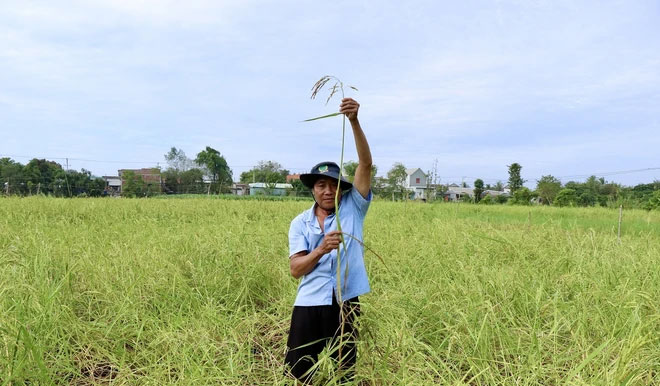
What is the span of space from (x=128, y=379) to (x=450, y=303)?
181 cm

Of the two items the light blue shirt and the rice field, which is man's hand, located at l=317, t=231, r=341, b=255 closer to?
the light blue shirt

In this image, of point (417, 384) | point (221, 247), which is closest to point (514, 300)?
point (417, 384)

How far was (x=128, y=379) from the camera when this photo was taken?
1.88 metres

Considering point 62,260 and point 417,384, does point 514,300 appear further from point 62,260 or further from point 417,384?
point 62,260

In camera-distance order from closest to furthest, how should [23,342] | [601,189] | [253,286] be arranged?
[23,342] → [253,286] → [601,189]

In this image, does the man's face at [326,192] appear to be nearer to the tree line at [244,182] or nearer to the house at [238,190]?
the tree line at [244,182]

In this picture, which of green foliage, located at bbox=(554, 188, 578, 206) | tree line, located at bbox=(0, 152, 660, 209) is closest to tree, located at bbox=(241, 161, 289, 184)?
tree line, located at bbox=(0, 152, 660, 209)

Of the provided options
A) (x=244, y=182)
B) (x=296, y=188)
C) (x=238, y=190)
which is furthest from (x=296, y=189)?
(x=244, y=182)

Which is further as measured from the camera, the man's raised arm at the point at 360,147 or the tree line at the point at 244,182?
the tree line at the point at 244,182

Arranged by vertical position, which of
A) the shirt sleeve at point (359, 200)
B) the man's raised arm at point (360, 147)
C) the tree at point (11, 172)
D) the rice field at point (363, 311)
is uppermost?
the tree at point (11, 172)

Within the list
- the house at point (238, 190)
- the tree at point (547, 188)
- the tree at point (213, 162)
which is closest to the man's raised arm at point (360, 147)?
the house at point (238, 190)

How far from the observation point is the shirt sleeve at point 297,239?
5.58 feet

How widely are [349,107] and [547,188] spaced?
30.0m

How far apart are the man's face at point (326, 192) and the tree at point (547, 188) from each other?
86.1 feet
